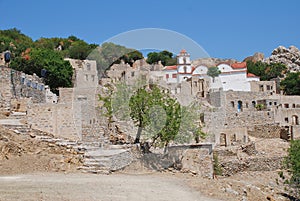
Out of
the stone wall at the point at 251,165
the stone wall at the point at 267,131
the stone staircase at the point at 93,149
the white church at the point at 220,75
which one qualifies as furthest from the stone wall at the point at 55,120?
the white church at the point at 220,75

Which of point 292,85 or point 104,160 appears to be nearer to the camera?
point 104,160

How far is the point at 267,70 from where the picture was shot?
61.7 metres

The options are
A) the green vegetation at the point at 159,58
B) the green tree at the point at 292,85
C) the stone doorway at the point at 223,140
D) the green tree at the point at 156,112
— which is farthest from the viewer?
the green vegetation at the point at 159,58

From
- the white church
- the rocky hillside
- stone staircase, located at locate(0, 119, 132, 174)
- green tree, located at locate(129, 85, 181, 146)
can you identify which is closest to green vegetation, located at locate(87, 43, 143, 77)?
green tree, located at locate(129, 85, 181, 146)

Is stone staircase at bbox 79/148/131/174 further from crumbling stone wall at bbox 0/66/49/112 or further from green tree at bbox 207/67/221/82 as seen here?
green tree at bbox 207/67/221/82

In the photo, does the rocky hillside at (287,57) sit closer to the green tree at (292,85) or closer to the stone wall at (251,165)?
the green tree at (292,85)

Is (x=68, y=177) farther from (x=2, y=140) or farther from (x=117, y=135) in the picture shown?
(x=117, y=135)

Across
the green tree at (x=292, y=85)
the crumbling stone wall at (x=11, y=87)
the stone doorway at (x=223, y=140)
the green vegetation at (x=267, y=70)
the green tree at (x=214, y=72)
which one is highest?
the green vegetation at (x=267, y=70)

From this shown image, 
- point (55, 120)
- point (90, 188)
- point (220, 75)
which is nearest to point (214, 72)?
point (220, 75)

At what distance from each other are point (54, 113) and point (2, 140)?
267 cm

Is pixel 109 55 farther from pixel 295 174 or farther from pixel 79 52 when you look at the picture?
pixel 79 52

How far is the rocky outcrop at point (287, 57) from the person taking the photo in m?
66.1

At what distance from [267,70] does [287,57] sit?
8.06 metres

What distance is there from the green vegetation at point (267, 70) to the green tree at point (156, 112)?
1837 inches
